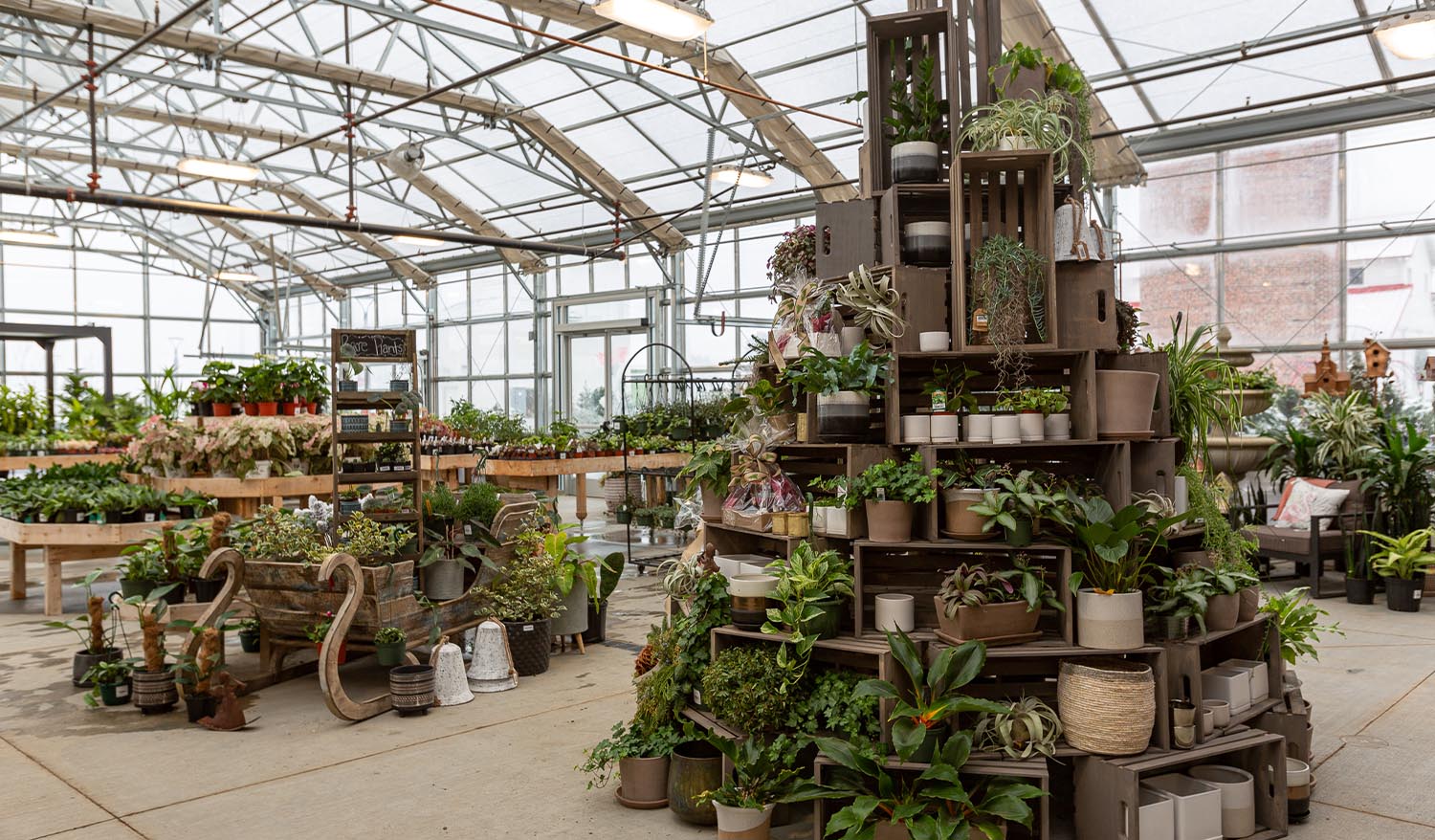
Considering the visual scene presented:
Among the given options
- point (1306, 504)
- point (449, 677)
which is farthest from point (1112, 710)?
point (1306, 504)

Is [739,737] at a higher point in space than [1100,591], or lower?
lower

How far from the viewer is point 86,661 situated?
17.1 feet

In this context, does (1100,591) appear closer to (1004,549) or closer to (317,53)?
(1004,549)

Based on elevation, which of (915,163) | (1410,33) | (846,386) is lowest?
(846,386)

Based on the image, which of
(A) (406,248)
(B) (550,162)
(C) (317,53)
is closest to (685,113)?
(B) (550,162)

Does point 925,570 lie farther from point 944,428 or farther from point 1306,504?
point 1306,504

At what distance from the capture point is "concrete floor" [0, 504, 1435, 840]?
346 cm

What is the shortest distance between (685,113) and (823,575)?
32.6ft

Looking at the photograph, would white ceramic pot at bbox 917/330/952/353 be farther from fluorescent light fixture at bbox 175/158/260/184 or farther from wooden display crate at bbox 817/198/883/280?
fluorescent light fixture at bbox 175/158/260/184

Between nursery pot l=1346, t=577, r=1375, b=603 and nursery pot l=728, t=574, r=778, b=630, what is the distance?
5425 mm

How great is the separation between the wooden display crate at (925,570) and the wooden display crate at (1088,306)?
75 centimetres

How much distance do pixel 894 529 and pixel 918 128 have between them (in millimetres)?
1517

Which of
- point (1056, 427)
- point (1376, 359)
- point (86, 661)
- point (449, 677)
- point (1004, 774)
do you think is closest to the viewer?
point (1004, 774)

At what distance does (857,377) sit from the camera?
143 inches
